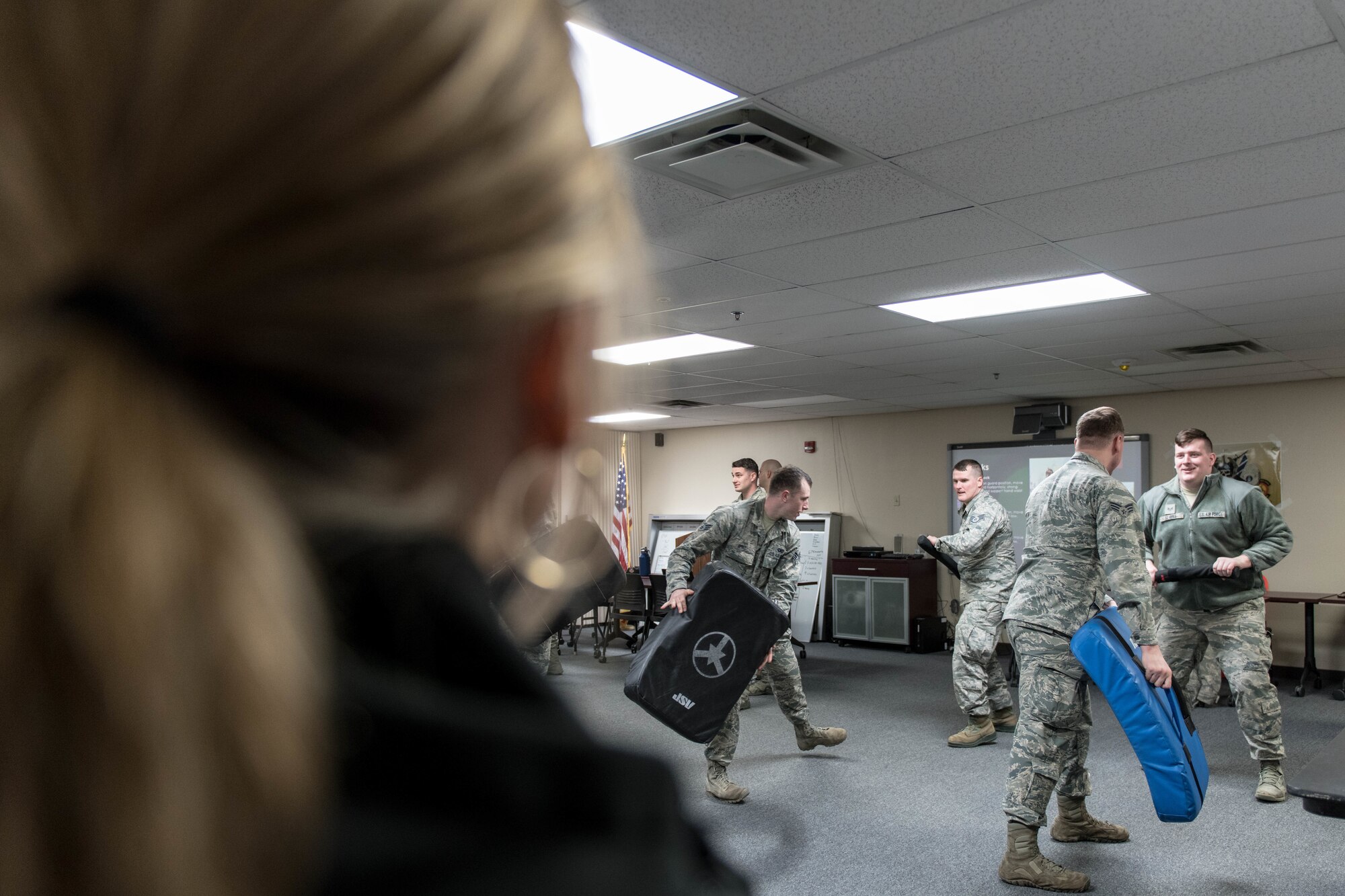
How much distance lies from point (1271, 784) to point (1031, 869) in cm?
170

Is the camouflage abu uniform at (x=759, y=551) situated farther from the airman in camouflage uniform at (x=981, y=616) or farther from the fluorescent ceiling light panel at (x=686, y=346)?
the fluorescent ceiling light panel at (x=686, y=346)

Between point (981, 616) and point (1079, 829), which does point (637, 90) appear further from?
point (981, 616)

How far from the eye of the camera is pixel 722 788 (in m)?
3.97

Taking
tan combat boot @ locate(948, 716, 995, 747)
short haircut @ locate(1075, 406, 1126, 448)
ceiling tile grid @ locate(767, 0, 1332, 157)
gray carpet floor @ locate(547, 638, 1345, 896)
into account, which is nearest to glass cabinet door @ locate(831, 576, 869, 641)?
gray carpet floor @ locate(547, 638, 1345, 896)

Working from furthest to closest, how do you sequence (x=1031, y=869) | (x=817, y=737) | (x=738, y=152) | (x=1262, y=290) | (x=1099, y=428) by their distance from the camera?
(x=817, y=737)
(x=1262, y=290)
(x=1099, y=428)
(x=1031, y=869)
(x=738, y=152)

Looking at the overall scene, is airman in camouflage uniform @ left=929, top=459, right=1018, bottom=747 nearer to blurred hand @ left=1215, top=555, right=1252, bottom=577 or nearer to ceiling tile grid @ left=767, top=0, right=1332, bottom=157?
blurred hand @ left=1215, top=555, right=1252, bottom=577

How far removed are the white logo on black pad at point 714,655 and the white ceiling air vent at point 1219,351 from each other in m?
4.45

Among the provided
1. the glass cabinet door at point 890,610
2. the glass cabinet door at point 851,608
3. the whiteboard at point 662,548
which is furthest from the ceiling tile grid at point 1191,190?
the whiteboard at point 662,548

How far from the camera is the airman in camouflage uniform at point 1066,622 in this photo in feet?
10.1

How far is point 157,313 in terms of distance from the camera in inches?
11.2

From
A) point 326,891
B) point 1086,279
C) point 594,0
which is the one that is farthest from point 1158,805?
point 326,891

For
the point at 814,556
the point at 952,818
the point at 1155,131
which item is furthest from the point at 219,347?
the point at 814,556

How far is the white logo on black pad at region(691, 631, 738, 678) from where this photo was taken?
353 centimetres

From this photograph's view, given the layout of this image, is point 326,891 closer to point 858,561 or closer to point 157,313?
point 157,313
